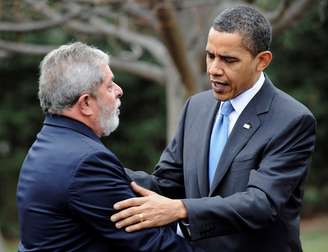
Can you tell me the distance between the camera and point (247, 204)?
3840 mm

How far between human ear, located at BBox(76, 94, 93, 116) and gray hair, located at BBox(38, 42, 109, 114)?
0.06ft

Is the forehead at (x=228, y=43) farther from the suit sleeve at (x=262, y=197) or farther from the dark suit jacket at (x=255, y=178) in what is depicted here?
the suit sleeve at (x=262, y=197)

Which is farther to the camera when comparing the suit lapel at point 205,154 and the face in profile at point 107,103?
the suit lapel at point 205,154

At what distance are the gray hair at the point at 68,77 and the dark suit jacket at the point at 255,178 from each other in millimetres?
732

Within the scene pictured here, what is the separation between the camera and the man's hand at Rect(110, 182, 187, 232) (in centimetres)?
374

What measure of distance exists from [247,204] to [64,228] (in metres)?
0.86

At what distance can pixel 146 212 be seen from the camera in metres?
3.79

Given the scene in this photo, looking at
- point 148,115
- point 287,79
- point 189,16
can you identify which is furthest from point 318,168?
point 189,16

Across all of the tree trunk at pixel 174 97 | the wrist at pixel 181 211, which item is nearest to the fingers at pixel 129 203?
the wrist at pixel 181 211

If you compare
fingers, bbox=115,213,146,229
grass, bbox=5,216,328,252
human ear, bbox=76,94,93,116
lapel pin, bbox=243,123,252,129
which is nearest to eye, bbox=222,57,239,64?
lapel pin, bbox=243,123,252,129

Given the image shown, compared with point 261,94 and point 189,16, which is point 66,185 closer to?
point 261,94

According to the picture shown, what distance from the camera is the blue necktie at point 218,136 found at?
4.18 meters

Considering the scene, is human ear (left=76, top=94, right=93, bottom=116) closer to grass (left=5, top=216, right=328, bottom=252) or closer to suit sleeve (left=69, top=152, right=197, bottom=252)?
suit sleeve (left=69, top=152, right=197, bottom=252)

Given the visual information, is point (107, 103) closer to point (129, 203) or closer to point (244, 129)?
point (129, 203)
